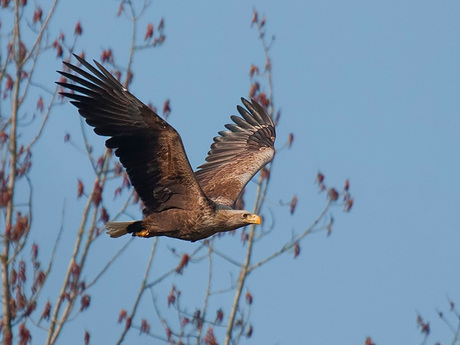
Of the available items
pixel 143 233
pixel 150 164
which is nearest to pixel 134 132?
pixel 150 164

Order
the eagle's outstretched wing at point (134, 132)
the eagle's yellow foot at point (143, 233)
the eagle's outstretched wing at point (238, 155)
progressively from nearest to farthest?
the eagle's outstretched wing at point (134, 132) < the eagle's yellow foot at point (143, 233) < the eagle's outstretched wing at point (238, 155)

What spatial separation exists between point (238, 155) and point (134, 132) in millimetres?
2537

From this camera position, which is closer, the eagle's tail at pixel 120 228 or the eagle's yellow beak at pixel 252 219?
the eagle's yellow beak at pixel 252 219

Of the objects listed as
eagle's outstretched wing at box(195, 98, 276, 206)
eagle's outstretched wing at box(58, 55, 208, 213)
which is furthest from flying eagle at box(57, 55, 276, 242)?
eagle's outstretched wing at box(195, 98, 276, 206)

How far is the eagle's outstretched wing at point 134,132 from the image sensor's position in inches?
458

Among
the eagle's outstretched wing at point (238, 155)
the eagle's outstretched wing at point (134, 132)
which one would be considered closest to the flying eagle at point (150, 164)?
the eagle's outstretched wing at point (134, 132)

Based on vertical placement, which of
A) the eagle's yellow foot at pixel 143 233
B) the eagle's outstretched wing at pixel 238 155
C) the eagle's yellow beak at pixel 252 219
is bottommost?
the eagle's yellow beak at pixel 252 219

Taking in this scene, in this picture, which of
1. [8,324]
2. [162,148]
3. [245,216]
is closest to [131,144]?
[162,148]

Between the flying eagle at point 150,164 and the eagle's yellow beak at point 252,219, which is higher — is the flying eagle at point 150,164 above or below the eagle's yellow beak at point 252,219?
above

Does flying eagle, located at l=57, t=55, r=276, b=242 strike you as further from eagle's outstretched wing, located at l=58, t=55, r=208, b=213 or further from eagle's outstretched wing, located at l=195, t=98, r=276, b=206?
eagle's outstretched wing, located at l=195, t=98, r=276, b=206

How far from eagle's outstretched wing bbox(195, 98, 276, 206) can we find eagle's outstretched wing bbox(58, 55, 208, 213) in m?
1.02

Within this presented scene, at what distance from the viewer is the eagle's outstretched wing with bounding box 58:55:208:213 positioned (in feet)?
38.2

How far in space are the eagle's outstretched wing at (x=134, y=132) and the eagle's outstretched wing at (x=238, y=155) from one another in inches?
40.3

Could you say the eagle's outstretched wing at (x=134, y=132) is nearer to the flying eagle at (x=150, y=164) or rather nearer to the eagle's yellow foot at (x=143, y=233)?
the flying eagle at (x=150, y=164)
